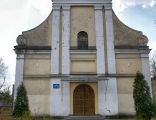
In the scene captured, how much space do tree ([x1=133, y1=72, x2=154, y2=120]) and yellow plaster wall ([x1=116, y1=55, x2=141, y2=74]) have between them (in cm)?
299

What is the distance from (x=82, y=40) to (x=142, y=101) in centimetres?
707

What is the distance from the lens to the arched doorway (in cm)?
1786

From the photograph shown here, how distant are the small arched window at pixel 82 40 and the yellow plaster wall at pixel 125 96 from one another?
378 cm

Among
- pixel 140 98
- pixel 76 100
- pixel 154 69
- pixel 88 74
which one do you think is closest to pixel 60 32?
pixel 88 74

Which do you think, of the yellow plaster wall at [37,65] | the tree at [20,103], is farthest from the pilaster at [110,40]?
the tree at [20,103]

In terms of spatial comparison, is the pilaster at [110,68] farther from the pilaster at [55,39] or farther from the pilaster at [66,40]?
the pilaster at [55,39]

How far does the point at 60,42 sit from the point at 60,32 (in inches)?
33.7

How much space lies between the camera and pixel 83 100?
18.2 m

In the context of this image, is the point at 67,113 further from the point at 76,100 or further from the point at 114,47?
the point at 114,47

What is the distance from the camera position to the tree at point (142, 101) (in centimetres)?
1459

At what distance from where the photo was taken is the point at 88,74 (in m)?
18.2

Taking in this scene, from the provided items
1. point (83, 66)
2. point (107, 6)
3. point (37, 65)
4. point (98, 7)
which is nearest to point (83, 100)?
point (83, 66)

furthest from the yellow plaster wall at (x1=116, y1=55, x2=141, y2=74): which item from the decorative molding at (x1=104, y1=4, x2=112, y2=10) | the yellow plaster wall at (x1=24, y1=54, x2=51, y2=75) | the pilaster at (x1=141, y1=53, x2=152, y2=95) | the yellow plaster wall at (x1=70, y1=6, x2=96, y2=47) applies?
the yellow plaster wall at (x1=24, y1=54, x2=51, y2=75)

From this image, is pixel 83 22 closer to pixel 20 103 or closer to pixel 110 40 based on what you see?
pixel 110 40
